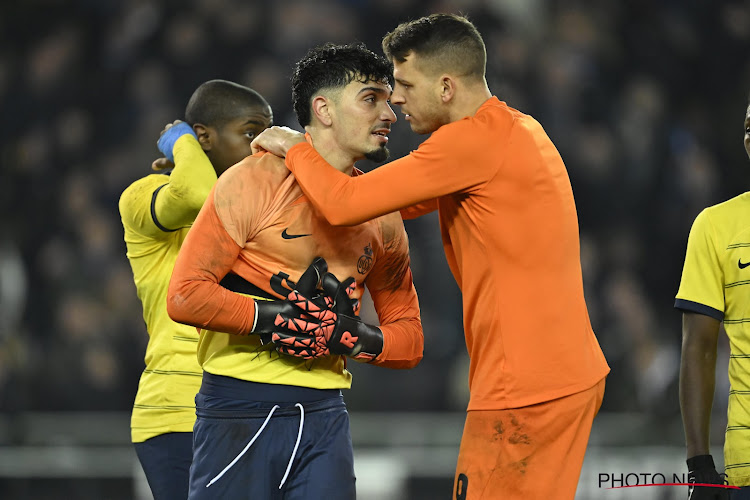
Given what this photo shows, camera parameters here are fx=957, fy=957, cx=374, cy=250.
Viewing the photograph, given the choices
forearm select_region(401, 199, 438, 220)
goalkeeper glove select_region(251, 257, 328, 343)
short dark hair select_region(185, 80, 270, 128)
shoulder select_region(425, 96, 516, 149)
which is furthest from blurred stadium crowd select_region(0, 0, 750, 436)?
shoulder select_region(425, 96, 516, 149)

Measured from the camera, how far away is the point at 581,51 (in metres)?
8.97

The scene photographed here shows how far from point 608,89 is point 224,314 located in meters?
6.77

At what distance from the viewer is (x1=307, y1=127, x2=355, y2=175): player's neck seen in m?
3.17

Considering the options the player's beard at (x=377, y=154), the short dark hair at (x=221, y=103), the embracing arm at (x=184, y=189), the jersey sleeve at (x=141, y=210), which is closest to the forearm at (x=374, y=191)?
the player's beard at (x=377, y=154)

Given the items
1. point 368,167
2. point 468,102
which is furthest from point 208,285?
point 368,167

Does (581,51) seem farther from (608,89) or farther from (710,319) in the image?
(710,319)

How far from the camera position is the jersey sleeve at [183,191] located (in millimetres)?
3719

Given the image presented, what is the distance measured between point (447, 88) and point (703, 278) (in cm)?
109

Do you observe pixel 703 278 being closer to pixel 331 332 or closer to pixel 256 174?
pixel 331 332

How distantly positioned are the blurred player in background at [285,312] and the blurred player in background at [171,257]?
77 cm

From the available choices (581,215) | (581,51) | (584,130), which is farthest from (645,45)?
(581,215)

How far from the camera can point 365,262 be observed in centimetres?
314

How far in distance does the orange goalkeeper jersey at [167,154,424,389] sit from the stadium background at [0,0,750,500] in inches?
146

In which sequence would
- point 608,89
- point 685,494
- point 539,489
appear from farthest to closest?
point 608,89 < point 685,494 < point 539,489
